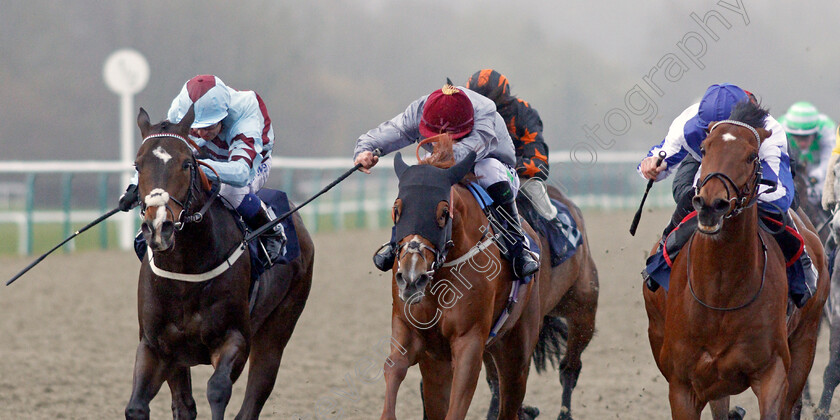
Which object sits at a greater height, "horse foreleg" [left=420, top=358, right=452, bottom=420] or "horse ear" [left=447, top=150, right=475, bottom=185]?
"horse ear" [left=447, top=150, right=475, bottom=185]

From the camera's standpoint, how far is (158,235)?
3840 millimetres

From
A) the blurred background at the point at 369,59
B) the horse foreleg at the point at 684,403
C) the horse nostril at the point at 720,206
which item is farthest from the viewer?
the blurred background at the point at 369,59

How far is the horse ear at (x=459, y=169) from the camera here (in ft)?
13.4

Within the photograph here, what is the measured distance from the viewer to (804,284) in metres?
4.36

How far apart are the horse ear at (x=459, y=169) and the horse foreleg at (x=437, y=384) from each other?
2.48ft

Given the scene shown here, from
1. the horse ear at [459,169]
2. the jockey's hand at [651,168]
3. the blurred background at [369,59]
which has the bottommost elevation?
the horse ear at [459,169]

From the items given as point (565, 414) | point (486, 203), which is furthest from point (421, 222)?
point (565, 414)

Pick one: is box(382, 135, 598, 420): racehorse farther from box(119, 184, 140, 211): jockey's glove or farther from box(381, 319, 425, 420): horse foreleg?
box(119, 184, 140, 211): jockey's glove

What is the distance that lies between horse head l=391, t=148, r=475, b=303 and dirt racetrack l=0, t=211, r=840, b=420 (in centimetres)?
233

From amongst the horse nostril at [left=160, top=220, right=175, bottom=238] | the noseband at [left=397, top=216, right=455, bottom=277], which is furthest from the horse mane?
the horse nostril at [left=160, top=220, right=175, bottom=238]

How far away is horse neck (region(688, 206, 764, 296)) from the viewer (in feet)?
12.9

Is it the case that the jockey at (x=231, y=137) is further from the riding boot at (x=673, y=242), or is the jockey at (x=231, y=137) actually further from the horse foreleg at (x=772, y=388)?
the horse foreleg at (x=772, y=388)

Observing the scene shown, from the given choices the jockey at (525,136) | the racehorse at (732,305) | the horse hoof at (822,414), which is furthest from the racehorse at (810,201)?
the racehorse at (732,305)

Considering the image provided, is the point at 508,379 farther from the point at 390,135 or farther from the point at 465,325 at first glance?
the point at 390,135
